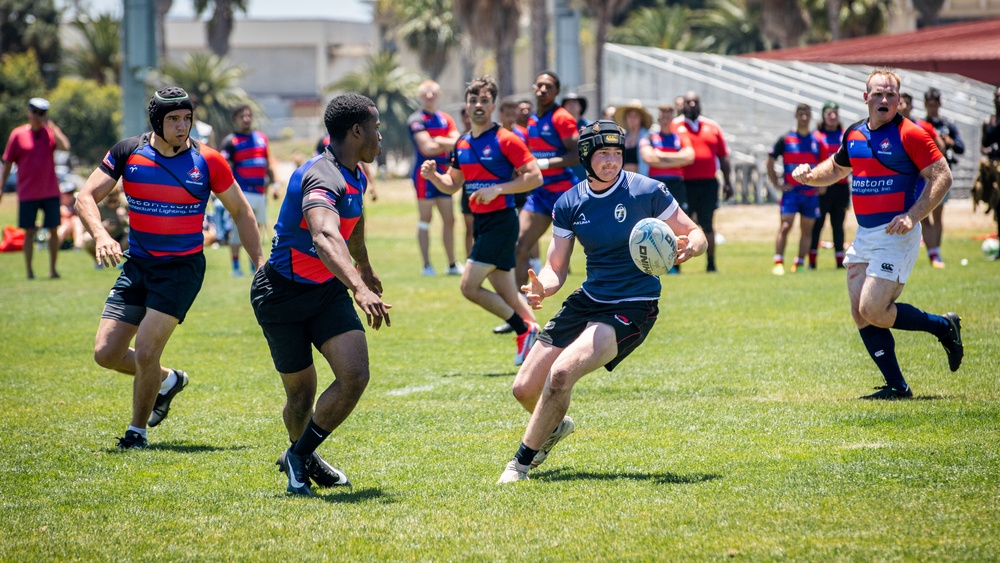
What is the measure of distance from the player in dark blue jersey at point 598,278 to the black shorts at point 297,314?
3.19ft

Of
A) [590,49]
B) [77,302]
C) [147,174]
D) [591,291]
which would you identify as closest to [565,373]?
[591,291]

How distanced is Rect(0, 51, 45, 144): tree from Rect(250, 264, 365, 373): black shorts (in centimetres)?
5104

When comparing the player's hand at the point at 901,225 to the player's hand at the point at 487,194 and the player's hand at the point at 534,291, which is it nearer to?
the player's hand at the point at 534,291

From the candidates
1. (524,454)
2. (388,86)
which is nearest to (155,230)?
(524,454)

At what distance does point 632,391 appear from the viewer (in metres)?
8.52

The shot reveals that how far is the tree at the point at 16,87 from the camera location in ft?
173

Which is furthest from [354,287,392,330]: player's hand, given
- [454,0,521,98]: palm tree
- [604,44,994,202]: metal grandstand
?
[454,0,521,98]: palm tree

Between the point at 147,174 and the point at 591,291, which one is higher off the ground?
the point at 147,174

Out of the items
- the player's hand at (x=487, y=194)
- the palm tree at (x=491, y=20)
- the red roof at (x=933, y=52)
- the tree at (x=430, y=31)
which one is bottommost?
the player's hand at (x=487, y=194)

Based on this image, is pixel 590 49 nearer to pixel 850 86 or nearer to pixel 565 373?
pixel 850 86

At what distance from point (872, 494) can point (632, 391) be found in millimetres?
3196

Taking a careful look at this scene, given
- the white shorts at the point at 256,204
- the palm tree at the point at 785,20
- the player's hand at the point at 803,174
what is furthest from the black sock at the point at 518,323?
the palm tree at the point at 785,20

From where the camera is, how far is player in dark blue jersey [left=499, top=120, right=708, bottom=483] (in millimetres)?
6039

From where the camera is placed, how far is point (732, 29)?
51188 millimetres
